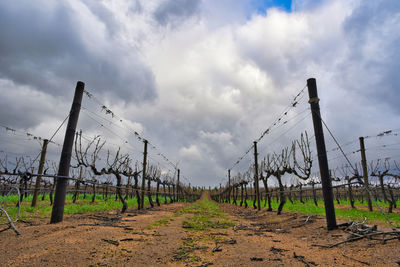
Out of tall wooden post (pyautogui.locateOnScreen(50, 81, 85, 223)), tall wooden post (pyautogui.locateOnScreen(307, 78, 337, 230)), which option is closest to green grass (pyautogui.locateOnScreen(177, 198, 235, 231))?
tall wooden post (pyautogui.locateOnScreen(307, 78, 337, 230))

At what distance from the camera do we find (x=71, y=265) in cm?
343

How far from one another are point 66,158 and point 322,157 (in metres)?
9.02

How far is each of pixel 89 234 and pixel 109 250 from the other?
123 cm

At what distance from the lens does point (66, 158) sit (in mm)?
7578

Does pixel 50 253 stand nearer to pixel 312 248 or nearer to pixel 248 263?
pixel 248 263

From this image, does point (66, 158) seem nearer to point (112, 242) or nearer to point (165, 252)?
point (112, 242)

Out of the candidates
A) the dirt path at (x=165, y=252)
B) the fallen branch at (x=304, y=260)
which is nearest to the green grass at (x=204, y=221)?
the dirt path at (x=165, y=252)

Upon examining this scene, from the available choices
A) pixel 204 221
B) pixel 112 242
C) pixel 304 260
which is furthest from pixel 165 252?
pixel 204 221

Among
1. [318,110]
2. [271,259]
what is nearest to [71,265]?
[271,259]

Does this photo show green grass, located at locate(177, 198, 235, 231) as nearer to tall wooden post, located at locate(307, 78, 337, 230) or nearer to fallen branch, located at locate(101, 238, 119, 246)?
fallen branch, located at locate(101, 238, 119, 246)

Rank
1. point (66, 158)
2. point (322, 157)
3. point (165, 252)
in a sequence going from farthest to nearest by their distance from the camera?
point (66, 158)
point (322, 157)
point (165, 252)

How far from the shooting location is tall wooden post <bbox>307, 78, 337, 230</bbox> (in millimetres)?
6652

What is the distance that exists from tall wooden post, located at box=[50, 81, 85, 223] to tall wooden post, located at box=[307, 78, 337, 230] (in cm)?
865

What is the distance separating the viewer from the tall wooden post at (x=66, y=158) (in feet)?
23.8
